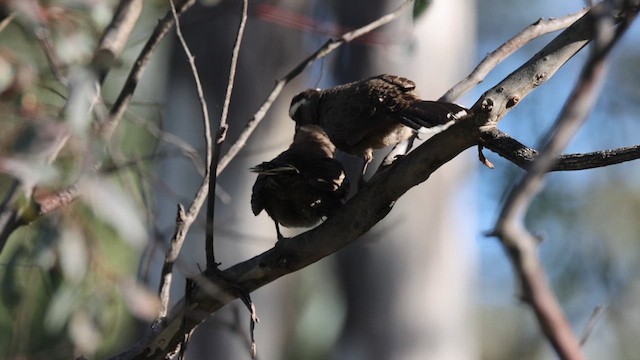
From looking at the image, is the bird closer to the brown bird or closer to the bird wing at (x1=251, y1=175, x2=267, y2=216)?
the bird wing at (x1=251, y1=175, x2=267, y2=216)

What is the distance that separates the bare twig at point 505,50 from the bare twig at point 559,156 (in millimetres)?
561

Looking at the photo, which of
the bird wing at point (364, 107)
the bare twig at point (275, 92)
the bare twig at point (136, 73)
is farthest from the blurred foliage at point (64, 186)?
the bird wing at point (364, 107)

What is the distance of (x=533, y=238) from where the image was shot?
0.85m

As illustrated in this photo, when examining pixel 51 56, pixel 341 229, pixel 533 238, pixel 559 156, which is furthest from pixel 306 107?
pixel 533 238

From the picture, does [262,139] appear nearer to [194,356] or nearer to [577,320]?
[194,356]

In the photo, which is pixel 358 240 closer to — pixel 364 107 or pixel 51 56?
pixel 364 107

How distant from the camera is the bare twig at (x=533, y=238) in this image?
A: 2.50ft

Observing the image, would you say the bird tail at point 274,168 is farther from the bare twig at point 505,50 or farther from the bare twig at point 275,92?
the bare twig at point 505,50

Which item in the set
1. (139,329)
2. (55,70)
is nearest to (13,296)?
(55,70)

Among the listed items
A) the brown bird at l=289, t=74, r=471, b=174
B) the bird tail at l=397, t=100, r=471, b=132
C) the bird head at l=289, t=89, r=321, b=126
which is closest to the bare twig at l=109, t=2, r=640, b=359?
the bird tail at l=397, t=100, r=471, b=132

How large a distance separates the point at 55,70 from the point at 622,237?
587cm

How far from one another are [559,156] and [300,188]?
1.02 metres

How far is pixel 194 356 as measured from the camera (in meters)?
4.40

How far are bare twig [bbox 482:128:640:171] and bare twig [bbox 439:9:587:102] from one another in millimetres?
561
